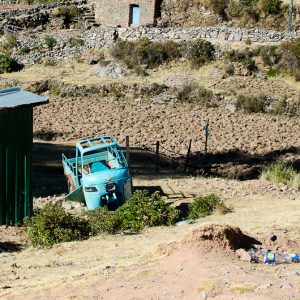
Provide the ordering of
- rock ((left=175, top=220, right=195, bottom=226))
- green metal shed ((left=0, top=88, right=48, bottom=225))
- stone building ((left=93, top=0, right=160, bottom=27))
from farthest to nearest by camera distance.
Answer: stone building ((left=93, top=0, right=160, bottom=27)), rock ((left=175, top=220, right=195, bottom=226)), green metal shed ((left=0, top=88, right=48, bottom=225))

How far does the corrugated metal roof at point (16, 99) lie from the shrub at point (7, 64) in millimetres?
20483

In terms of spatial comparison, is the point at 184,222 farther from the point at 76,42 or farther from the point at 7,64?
the point at 76,42

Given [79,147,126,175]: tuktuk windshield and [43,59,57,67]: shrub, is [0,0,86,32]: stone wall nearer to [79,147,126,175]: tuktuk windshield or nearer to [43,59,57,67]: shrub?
[43,59,57,67]: shrub

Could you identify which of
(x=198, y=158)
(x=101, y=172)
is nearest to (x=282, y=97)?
(x=198, y=158)

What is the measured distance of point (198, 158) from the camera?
25.2 metres

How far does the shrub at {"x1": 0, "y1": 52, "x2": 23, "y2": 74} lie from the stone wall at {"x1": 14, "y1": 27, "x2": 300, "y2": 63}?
0.57m

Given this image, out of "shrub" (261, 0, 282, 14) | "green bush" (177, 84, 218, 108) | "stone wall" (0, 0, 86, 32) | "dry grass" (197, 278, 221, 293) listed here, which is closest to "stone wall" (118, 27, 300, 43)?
"shrub" (261, 0, 282, 14)

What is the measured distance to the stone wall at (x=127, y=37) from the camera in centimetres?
3644

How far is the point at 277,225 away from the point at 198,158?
1044cm

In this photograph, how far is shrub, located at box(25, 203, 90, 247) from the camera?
14391mm

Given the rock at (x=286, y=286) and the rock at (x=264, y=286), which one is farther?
the rock at (x=286, y=286)

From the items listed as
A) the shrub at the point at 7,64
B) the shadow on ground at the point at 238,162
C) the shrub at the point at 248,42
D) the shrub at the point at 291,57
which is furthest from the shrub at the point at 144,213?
the shrub at the point at 7,64

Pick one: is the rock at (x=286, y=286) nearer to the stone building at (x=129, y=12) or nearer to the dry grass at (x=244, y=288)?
the dry grass at (x=244, y=288)

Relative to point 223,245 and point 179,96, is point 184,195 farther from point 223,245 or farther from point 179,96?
point 179,96
